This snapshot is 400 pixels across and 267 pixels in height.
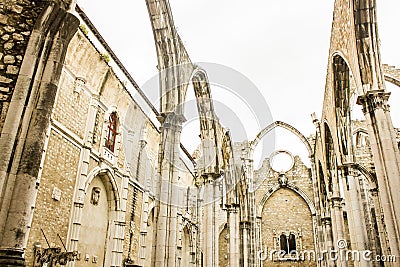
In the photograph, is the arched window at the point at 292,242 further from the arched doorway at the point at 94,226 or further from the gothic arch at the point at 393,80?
the arched doorway at the point at 94,226

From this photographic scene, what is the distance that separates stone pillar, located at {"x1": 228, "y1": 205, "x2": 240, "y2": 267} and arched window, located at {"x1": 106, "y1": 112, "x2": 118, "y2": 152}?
232 inches

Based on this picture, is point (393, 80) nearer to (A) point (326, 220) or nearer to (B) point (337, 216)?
(B) point (337, 216)

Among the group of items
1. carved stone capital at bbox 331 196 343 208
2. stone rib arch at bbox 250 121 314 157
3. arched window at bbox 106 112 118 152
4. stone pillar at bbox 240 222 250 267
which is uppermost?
stone rib arch at bbox 250 121 314 157

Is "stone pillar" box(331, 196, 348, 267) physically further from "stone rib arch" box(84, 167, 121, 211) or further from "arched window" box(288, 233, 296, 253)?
"stone rib arch" box(84, 167, 121, 211)

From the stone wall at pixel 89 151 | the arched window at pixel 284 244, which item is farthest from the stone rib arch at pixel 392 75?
the stone wall at pixel 89 151

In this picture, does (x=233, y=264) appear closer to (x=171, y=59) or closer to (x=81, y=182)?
(x=81, y=182)

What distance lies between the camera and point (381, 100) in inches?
299

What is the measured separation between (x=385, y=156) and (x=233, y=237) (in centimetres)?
898

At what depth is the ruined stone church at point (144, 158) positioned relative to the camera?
3.97 metres

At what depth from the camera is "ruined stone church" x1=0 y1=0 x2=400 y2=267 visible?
3.97 metres

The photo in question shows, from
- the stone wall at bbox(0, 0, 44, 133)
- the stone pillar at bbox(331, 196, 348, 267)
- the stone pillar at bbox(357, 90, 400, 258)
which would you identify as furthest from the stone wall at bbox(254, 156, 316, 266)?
the stone wall at bbox(0, 0, 44, 133)

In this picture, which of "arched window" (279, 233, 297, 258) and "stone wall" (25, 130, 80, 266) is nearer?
"stone wall" (25, 130, 80, 266)

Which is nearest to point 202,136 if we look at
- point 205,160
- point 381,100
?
point 205,160

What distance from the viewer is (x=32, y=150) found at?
3721 millimetres
